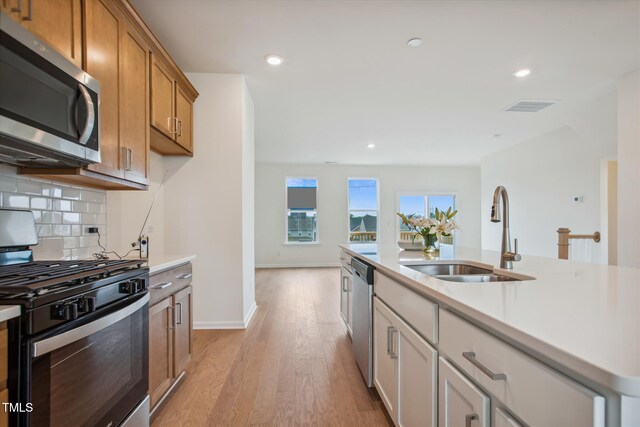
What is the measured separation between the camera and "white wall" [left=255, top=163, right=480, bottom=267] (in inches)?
308

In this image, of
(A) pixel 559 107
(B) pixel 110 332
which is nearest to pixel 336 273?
(A) pixel 559 107

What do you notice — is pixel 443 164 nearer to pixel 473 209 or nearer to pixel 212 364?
pixel 473 209

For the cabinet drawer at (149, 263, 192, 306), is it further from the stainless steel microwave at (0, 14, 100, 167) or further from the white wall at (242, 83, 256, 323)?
the white wall at (242, 83, 256, 323)

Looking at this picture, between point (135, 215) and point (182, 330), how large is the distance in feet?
3.75

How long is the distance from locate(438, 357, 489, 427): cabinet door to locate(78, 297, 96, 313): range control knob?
1.27 metres

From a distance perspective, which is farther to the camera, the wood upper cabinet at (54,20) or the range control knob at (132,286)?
the range control knob at (132,286)

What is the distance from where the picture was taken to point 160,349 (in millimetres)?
1771

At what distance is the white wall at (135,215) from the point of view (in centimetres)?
229

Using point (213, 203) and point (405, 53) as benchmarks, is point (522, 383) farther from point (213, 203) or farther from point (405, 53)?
point (213, 203)

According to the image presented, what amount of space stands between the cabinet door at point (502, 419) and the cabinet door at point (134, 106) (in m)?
2.15

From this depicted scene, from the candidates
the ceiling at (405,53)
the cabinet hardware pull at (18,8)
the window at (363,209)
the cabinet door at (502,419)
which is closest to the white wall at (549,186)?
the ceiling at (405,53)

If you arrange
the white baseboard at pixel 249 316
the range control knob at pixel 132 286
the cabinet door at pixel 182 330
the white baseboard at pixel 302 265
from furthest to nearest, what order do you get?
the white baseboard at pixel 302 265, the white baseboard at pixel 249 316, the cabinet door at pixel 182 330, the range control knob at pixel 132 286

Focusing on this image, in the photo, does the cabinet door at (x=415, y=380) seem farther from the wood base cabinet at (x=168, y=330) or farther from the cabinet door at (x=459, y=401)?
the wood base cabinet at (x=168, y=330)

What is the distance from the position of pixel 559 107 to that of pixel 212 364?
513 cm
